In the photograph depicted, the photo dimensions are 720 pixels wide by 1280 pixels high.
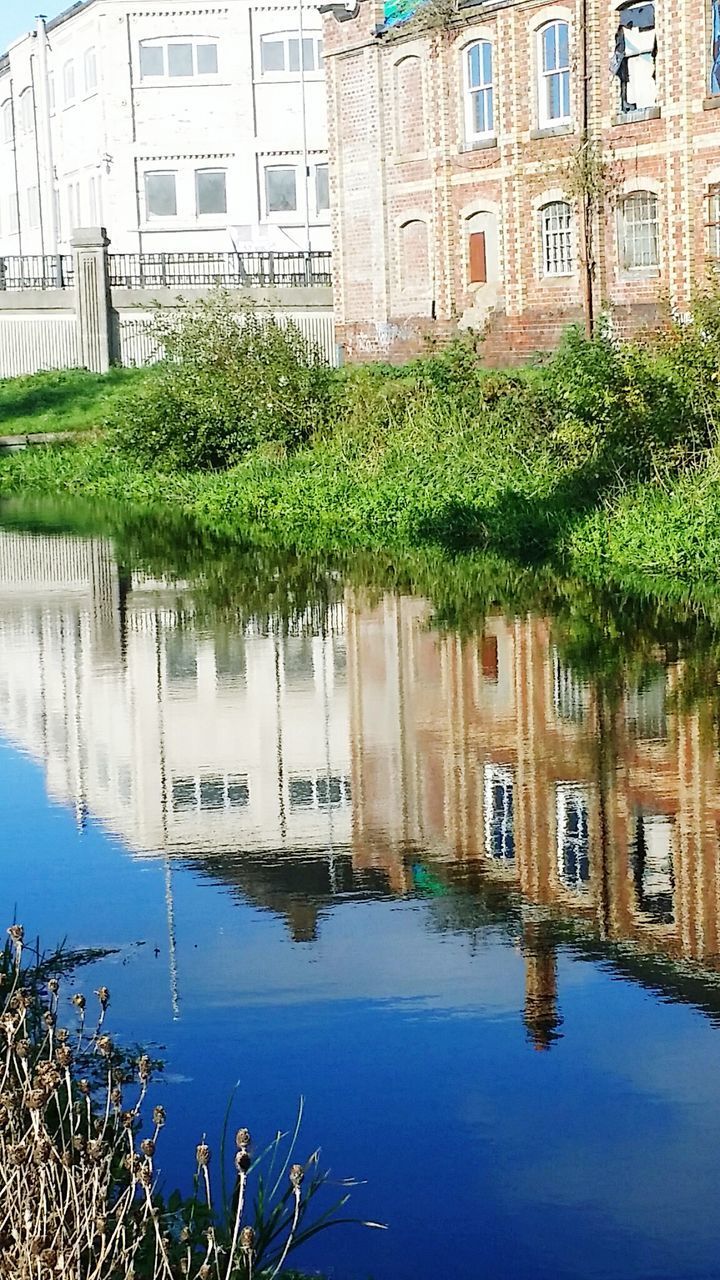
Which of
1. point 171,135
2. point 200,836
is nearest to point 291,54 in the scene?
point 171,135

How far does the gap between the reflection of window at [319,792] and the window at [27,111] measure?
62.1 metres

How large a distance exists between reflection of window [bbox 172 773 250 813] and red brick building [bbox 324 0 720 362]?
1022 inches

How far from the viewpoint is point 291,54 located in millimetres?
60281

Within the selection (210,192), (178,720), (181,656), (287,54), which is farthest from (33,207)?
(178,720)

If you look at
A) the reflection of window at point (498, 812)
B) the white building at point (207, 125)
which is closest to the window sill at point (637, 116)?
the white building at point (207, 125)

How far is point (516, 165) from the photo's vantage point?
40.1m

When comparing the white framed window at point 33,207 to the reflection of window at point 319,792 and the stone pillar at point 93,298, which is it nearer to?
the stone pillar at point 93,298

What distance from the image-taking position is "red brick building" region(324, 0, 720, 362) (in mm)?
36156

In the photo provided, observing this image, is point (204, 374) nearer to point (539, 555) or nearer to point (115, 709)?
point (539, 555)

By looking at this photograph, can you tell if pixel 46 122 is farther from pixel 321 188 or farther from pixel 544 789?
pixel 544 789

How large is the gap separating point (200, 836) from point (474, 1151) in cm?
399

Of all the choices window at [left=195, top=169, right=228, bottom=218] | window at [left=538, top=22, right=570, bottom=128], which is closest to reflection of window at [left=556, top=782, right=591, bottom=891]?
window at [left=538, top=22, right=570, bottom=128]

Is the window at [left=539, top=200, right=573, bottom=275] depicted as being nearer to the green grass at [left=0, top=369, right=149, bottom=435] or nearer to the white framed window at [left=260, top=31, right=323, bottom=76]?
the green grass at [left=0, top=369, right=149, bottom=435]

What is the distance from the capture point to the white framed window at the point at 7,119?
239 ft
